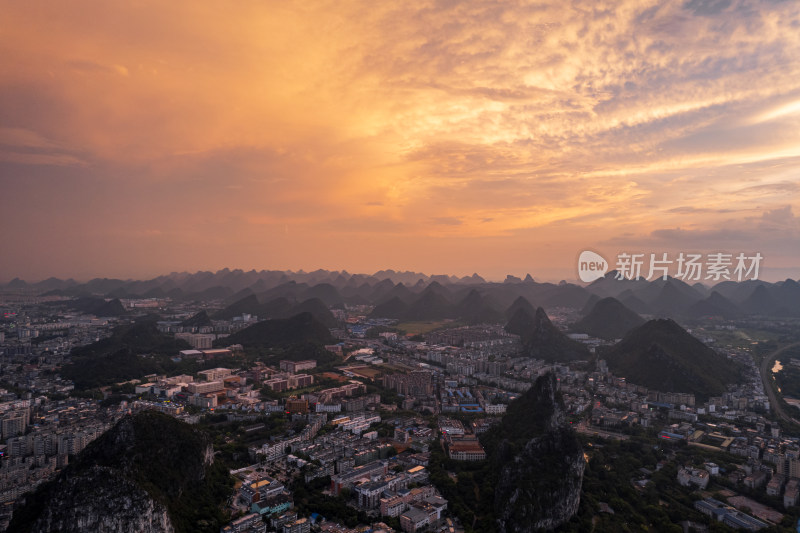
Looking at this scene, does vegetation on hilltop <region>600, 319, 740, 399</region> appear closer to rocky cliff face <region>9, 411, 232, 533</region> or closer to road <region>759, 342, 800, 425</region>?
road <region>759, 342, 800, 425</region>

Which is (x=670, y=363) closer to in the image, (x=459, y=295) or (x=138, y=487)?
(x=138, y=487)

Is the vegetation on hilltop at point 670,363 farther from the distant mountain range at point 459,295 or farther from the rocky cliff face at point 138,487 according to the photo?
the rocky cliff face at point 138,487

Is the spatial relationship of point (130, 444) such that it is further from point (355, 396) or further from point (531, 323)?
point (531, 323)

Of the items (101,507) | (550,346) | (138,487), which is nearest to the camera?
(101,507)

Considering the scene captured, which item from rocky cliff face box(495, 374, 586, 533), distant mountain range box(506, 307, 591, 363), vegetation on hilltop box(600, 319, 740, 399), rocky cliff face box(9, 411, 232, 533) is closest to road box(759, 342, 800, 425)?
vegetation on hilltop box(600, 319, 740, 399)

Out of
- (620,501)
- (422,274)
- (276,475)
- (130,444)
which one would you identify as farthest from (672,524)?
(422,274)

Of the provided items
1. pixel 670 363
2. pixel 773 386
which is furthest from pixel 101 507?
pixel 773 386
